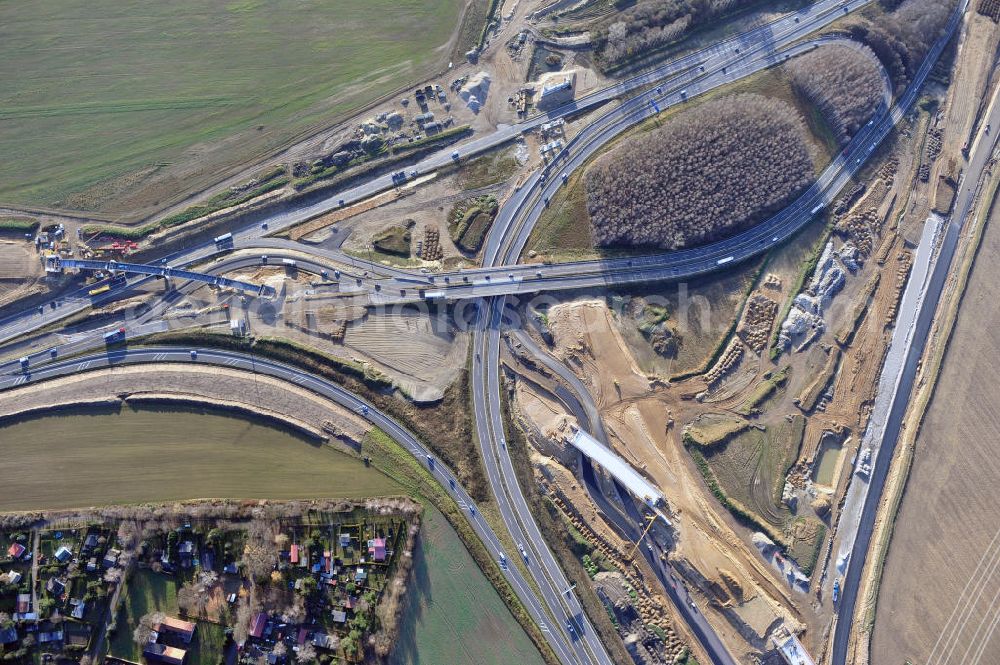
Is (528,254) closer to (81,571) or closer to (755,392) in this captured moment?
(755,392)

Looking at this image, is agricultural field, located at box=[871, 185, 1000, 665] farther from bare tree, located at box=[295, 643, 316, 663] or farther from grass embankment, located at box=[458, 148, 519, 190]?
bare tree, located at box=[295, 643, 316, 663]

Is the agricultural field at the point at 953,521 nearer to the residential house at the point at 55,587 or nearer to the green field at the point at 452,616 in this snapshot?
the green field at the point at 452,616

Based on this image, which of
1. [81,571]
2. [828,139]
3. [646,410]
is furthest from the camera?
[828,139]

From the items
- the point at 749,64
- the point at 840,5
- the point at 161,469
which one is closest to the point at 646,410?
the point at 749,64

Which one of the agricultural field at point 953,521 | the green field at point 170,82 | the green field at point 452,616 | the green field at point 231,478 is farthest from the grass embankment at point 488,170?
the agricultural field at point 953,521

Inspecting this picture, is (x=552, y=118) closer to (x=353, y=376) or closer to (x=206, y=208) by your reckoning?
(x=353, y=376)

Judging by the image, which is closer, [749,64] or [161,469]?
[161,469]

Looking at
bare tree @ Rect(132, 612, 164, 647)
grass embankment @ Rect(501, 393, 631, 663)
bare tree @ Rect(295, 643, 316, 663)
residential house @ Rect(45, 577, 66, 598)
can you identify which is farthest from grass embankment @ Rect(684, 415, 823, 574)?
residential house @ Rect(45, 577, 66, 598)
